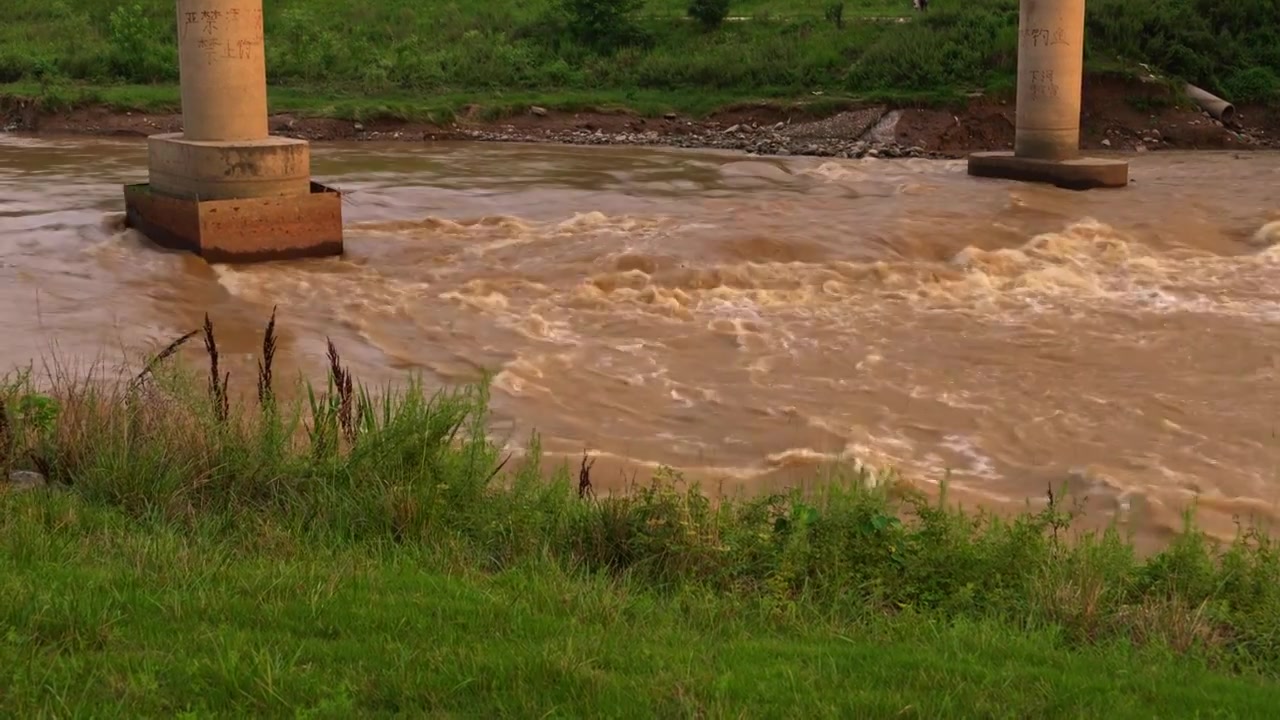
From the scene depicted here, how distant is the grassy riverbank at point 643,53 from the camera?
121 ft

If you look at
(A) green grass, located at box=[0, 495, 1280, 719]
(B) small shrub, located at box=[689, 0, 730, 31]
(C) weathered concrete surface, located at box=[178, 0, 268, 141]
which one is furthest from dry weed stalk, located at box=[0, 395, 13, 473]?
(B) small shrub, located at box=[689, 0, 730, 31]

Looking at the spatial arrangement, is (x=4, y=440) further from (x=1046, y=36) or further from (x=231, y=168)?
(x=1046, y=36)

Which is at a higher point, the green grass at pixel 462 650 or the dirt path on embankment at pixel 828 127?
the dirt path on embankment at pixel 828 127

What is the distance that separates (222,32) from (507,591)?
13.4m

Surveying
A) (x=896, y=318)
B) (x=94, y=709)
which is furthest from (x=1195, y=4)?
(x=94, y=709)

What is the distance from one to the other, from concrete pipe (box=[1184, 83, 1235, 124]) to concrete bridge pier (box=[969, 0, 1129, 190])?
33.4 feet

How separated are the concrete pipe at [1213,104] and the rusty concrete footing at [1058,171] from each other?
10841mm

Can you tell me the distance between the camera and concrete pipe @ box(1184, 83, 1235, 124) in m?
35.2

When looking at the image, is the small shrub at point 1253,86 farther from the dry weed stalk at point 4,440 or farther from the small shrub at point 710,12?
the dry weed stalk at point 4,440

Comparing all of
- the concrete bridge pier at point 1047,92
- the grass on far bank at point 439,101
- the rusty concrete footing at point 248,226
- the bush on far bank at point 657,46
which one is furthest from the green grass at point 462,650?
the bush on far bank at point 657,46

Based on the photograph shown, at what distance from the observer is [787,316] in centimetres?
1599

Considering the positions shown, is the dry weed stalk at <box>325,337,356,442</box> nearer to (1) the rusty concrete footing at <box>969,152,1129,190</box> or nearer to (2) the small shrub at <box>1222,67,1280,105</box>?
(1) the rusty concrete footing at <box>969,152,1129,190</box>

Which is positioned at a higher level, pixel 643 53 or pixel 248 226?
pixel 643 53

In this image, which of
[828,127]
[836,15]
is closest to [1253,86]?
[828,127]
